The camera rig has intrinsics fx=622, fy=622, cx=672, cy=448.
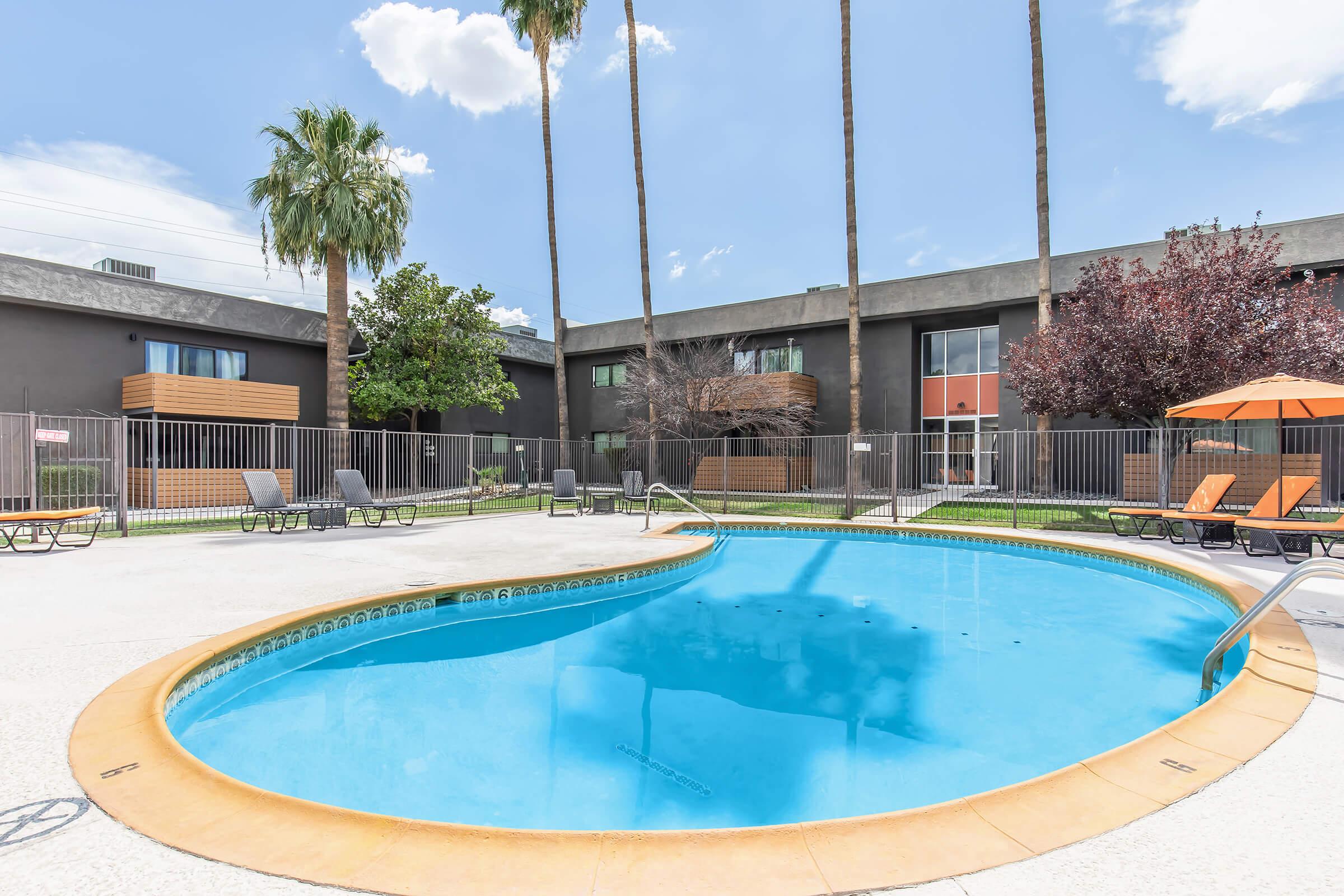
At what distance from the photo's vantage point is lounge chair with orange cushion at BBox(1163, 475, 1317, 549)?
8586mm

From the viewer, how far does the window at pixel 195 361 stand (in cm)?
1644

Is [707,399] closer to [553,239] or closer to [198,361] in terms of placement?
[553,239]

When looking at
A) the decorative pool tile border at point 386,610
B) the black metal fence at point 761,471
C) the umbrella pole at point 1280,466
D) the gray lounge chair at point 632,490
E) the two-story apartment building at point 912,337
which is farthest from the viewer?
the two-story apartment building at point 912,337

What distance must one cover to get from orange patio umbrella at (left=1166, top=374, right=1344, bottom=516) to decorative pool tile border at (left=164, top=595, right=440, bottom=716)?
9.92m

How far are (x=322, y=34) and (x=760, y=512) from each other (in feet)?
48.7

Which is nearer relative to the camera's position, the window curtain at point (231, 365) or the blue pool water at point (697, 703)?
the blue pool water at point (697, 703)

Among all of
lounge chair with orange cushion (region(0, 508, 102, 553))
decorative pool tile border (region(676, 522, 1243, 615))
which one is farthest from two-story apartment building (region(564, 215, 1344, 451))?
lounge chair with orange cushion (region(0, 508, 102, 553))

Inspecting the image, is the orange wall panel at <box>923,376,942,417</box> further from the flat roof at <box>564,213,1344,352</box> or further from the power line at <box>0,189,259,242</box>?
the power line at <box>0,189,259,242</box>

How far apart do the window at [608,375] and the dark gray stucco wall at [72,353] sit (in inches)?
480

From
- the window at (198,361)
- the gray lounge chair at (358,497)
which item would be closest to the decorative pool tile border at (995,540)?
the gray lounge chair at (358,497)

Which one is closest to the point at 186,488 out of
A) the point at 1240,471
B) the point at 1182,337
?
the point at 1182,337

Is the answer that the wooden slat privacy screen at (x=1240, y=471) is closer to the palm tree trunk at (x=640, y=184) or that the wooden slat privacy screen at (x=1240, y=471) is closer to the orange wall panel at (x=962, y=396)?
the orange wall panel at (x=962, y=396)

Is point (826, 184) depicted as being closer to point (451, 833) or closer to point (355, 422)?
point (355, 422)

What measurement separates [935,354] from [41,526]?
2159cm
